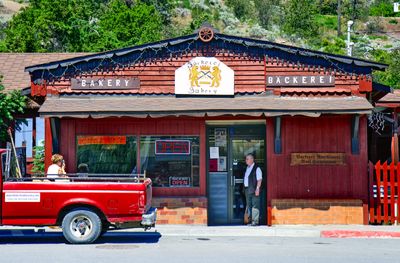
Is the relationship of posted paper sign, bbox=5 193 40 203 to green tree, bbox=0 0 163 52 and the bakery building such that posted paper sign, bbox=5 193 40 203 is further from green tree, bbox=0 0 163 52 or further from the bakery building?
green tree, bbox=0 0 163 52

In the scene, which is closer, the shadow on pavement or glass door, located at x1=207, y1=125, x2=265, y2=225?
the shadow on pavement

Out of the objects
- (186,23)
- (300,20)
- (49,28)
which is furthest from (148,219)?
(186,23)

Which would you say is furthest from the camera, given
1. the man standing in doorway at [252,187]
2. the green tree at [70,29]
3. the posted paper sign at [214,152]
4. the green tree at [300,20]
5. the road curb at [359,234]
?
the green tree at [300,20]

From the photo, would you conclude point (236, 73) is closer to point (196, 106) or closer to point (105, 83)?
point (196, 106)

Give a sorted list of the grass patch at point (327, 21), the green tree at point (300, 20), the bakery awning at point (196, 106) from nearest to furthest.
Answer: the bakery awning at point (196, 106) < the green tree at point (300, 20) < the grass patch at point (327, 21)

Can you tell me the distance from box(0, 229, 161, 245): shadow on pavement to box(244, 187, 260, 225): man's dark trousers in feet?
8.41

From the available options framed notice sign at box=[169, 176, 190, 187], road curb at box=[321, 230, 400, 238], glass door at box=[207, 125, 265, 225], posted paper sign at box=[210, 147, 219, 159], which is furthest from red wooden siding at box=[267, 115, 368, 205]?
framed notice sign at box=[169, 176, 190, 187]

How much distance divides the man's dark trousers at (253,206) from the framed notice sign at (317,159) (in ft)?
4.01

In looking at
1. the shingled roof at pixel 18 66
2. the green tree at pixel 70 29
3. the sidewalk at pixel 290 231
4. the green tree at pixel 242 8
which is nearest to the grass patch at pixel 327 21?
the green tree at pixel 242 8

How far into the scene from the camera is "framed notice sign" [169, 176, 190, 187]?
703 inches

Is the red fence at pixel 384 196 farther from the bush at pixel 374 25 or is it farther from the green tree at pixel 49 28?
the bush at pixel 374 25

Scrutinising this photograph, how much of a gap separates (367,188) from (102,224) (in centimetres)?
673

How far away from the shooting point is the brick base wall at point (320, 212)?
17.6 metres

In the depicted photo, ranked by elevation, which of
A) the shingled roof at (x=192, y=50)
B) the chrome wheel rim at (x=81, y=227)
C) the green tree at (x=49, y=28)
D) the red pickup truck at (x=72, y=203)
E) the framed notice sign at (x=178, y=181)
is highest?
the green tree at (x=49, y=28)
